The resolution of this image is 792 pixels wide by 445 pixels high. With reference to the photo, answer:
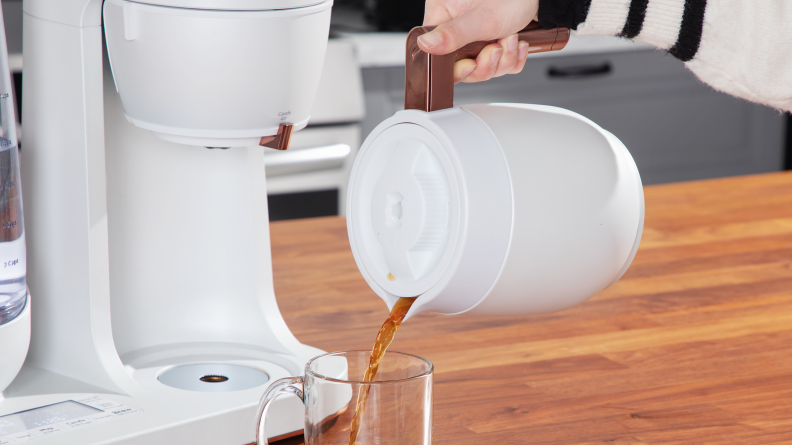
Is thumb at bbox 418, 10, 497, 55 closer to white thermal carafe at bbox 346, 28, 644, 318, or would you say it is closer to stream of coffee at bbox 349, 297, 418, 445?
white thermal carafe at bbox 346, 28, 644, 318

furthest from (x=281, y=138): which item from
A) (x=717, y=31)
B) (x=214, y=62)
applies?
(x=717, y=31)

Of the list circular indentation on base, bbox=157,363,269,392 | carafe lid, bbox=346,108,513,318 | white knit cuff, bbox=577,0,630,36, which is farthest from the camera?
circular indentation on base, bbox=157,363,269,392

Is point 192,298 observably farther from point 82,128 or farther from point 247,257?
point 82,128

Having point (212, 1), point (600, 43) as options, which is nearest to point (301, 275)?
point (212, 1)

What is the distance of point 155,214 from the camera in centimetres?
73

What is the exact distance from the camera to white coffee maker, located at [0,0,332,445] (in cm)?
58

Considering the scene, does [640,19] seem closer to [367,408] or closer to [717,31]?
[717,31]

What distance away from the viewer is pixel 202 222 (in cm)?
73

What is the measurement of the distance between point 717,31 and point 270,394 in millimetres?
338

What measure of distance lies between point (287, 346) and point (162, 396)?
0.40ft

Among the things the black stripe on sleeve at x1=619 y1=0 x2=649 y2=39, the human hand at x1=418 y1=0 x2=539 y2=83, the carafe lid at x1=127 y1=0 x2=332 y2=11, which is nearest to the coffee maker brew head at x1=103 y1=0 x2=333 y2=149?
A: the carafe lid at x1=127 y1=0 x2=332 y2=11

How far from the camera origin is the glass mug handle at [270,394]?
49cm

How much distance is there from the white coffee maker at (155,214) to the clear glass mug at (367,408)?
0.15 meters

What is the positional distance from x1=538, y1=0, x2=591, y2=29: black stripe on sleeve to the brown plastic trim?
0.19 m
